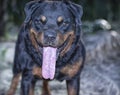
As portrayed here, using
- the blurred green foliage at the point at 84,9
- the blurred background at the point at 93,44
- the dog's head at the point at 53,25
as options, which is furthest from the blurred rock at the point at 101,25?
the dog's head at the point at 53,25

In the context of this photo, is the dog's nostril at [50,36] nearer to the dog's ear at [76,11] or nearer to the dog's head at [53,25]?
the dog's head at [53,25]

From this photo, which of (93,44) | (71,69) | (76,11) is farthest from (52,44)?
(93,44)

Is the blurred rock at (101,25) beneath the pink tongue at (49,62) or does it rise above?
beneath

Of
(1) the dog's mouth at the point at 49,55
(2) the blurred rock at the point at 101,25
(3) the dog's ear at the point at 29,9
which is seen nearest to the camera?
(1) the dog's mouth at the point at 49,55

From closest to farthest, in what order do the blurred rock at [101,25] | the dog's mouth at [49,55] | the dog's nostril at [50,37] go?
1. the dog's nostril at [50,37]
2. the dog's mouth at [49,55]
3. the blurred rock at [101,25]

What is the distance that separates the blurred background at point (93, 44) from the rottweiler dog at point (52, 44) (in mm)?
1257

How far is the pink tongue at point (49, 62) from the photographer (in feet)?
13.0

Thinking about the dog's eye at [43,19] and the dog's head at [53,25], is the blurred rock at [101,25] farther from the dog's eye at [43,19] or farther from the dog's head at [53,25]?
the dog's eye at [43,19]

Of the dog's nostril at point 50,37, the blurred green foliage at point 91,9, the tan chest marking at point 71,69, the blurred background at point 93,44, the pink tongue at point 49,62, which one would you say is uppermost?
the dog's nostril at point 50,37

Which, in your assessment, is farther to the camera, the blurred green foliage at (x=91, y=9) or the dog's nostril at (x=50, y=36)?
the blurred green foliage at (x=91, y=9)

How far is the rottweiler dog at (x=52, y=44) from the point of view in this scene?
155 inches

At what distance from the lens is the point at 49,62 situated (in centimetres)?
401

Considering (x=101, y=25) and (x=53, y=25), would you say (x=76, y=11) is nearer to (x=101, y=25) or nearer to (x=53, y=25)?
(x=53, y=25)

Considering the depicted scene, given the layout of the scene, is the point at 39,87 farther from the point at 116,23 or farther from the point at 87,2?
the point at 116,23
